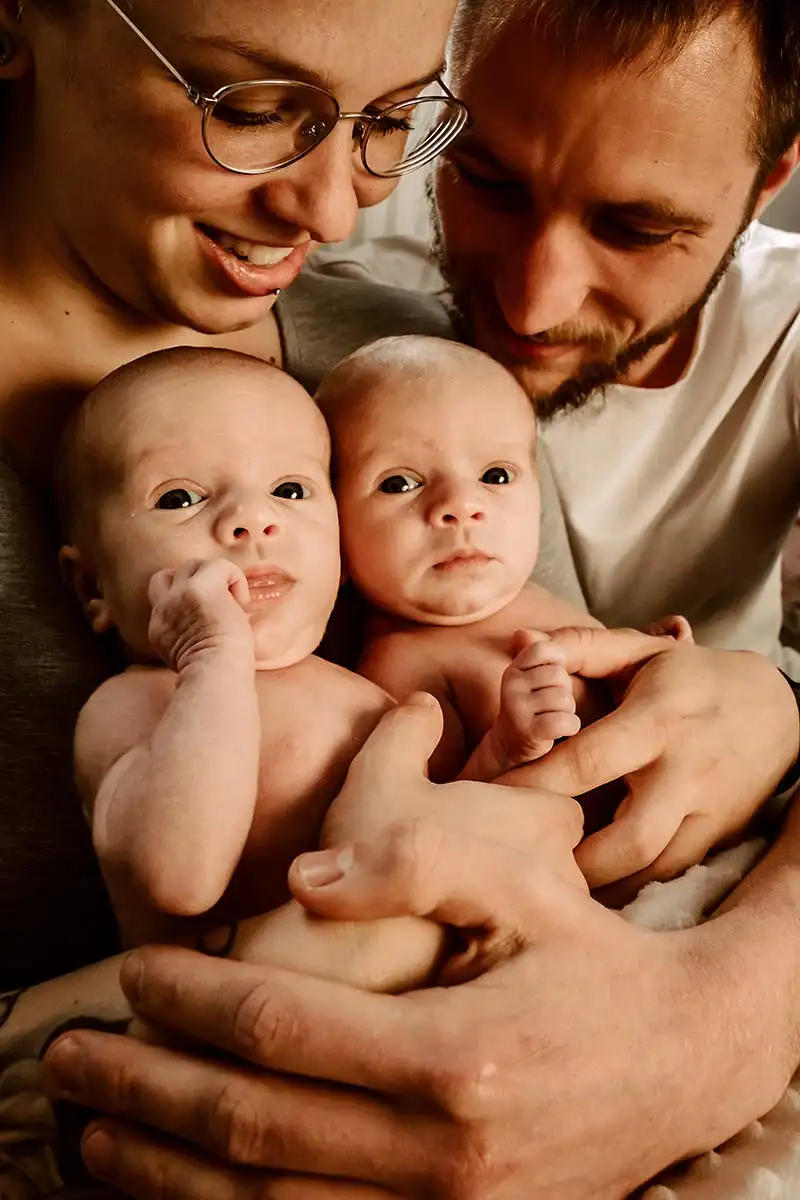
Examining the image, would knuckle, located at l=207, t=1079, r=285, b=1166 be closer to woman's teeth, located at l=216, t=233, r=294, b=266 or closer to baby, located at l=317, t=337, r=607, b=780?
baby, located at l=317, t=337, r=607, b=780

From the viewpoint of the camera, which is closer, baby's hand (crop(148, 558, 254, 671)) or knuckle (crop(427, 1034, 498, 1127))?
knuckle (crop(427, 1034, 498, 1127))

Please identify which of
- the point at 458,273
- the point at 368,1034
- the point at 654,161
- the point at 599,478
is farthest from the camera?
the point at 599,478

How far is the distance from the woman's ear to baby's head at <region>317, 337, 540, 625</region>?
484 millimetres

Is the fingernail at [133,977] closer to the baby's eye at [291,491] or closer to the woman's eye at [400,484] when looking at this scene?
the baby's eye at [291,491]

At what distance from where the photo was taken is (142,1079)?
0.80 meters

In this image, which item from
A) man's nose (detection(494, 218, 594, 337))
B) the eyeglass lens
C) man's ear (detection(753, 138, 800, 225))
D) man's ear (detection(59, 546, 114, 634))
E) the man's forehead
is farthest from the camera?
man's ear (detection(753, 138, 800, 225))

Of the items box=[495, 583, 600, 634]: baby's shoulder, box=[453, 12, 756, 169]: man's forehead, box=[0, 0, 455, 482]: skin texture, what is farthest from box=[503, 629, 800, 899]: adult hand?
box=[453, 12, 756, 169]: man's forehead

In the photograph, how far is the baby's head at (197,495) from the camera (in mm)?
1033

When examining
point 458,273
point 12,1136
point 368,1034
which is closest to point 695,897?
point 368,1034

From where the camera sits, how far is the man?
1326 mm

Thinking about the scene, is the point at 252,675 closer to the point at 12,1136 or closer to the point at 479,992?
the point at 479,992

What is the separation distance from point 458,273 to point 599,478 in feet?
1.47

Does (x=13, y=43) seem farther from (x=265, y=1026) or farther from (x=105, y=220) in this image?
(x=265, y=1026)

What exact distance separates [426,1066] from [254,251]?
86cm
